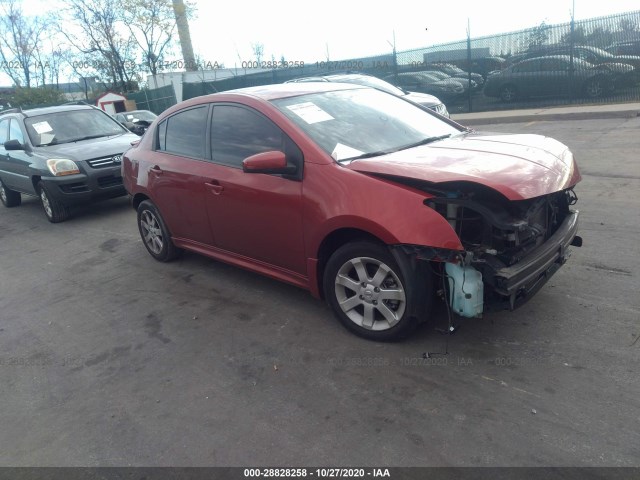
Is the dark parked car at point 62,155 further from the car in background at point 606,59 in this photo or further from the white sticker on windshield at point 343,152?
the car in background at point 606,59

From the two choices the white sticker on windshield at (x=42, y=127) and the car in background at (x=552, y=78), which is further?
the car in background at (x=552, y=78)

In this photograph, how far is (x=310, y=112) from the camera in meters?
4.14

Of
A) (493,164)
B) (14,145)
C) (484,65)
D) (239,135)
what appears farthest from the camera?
(484,65)

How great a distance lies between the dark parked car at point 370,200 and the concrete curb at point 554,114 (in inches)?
403

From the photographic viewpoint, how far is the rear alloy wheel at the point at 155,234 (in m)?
5.62

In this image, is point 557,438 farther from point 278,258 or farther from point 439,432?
point 278,258

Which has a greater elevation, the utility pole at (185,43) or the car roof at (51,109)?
the utility pole at (185,43)

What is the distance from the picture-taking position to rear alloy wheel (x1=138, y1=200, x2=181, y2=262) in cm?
562

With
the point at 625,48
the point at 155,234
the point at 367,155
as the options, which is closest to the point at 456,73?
the point at 625,48

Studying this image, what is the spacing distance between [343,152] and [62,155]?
624cm

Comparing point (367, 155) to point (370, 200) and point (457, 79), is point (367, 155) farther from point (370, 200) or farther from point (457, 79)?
point (457, 79)

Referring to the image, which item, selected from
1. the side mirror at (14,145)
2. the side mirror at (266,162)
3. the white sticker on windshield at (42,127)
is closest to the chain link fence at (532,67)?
the white sticker on windshield at (42,127)

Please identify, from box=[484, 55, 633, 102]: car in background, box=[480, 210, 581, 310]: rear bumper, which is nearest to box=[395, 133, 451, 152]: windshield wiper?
box=[480, 210, 581, 310]: rear bumper

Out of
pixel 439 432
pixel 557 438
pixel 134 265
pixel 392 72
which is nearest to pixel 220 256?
pixel 134 265
